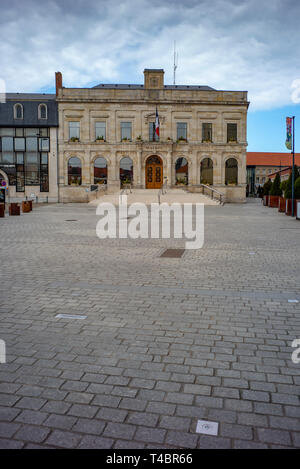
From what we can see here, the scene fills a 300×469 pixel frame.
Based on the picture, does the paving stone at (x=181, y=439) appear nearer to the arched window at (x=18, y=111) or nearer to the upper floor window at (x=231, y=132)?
the upper floor window at (x=231, y=132)

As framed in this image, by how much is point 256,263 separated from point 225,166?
4070 cm

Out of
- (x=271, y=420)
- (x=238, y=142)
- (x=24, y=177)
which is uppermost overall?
(x=238, y=142)

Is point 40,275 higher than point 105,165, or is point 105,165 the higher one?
point 105,165

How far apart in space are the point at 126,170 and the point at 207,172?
9723 millimetres

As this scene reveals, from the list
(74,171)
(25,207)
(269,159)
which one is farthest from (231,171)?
(269,159)

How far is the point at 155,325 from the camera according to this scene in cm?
533

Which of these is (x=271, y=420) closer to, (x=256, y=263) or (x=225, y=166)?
(x=256, y=263)

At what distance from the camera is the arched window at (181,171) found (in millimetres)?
48375

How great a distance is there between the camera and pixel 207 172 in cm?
4872

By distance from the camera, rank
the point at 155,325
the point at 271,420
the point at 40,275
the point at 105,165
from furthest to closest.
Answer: the point at 105,165 → the point at 40,275 → the point at 155,325 → the point at 271,420

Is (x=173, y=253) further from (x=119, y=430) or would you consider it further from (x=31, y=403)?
(x=119, y=430)

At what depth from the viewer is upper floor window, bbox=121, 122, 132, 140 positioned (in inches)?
1890

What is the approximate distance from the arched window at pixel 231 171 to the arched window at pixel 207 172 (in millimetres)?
1840

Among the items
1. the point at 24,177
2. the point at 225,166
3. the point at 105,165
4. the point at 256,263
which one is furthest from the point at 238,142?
the point at 256,263
